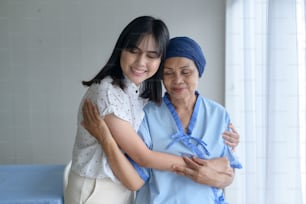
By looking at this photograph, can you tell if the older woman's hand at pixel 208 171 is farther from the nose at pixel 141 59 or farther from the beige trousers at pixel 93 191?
the nose at pixel 141 59

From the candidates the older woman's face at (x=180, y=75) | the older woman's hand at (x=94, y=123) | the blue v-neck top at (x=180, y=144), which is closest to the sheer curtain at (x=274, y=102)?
the blue v-neck top at (x=180, y=144)

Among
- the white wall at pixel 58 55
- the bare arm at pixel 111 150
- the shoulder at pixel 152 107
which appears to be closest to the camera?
the bare arm at pixel 111 150

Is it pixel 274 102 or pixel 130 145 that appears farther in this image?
pixel 274 102

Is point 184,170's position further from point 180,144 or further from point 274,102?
point 274,102

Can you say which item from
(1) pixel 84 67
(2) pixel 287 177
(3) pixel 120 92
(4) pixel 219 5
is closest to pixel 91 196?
(3) pixel 120 92

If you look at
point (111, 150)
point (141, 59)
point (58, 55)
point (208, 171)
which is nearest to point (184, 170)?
point (208, 171)

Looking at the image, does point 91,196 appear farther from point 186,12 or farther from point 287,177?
point 186,12

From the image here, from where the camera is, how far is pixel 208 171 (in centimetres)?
86

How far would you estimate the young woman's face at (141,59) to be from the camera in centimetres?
83

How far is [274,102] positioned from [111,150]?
0.47m

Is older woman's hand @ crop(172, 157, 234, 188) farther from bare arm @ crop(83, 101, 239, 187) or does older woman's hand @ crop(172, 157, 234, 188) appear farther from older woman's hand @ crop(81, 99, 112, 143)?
older woman's hand @ crop(81, 99, 112, 143)

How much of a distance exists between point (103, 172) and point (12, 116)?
1192 millimetres

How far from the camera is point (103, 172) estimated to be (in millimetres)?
832

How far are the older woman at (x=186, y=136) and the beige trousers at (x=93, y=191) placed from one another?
68 mm
